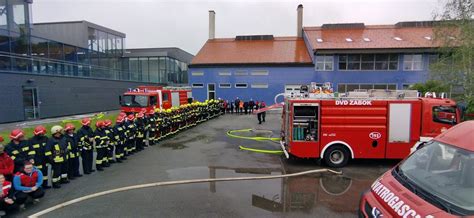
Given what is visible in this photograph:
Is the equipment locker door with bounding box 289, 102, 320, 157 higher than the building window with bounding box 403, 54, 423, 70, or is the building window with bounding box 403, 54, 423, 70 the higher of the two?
the building window with bounding box 403, 54, 423, 70

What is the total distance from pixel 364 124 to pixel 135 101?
12.9 m

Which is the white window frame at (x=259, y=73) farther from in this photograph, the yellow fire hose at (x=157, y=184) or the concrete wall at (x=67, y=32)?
the yellow fire hose at (x=157, y=184)

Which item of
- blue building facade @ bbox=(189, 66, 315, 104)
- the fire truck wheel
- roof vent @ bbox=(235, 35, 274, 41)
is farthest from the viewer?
roof vent @ bbox=(235, 35, 274, 41)

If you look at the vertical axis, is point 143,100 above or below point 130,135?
above

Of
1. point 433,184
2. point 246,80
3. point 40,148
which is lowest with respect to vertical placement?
point 40,148

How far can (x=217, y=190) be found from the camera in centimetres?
653

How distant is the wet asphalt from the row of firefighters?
0.38 m

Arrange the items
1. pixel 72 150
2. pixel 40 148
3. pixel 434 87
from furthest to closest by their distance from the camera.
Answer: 1. pixel 434 87
2. pixel 72 150
3. pixel 40 148

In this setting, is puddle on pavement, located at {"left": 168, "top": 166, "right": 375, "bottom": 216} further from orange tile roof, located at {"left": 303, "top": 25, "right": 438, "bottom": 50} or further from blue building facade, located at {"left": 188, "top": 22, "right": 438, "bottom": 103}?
orange tile roof, located at {"left": 303, "top": 25, "right": 438, "bottom": 50}

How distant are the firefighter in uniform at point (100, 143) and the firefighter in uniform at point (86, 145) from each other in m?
0.19

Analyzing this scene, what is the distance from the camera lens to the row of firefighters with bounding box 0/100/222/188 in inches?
243

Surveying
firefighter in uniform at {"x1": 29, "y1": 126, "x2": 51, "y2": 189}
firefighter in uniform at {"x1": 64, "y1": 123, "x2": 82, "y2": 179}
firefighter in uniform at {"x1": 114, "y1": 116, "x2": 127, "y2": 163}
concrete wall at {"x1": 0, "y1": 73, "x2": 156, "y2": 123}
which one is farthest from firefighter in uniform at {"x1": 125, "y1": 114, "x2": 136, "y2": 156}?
concrete wall at {"x1": 0, "y1": 73, "x2": 156, "y2": 123}

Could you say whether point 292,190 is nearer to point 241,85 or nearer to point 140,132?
point 140,132

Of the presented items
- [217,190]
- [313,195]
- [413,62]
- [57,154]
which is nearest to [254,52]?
[413,62]
